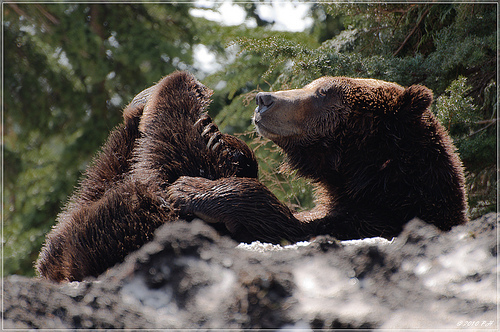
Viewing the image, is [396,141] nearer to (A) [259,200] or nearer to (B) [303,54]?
(A) [259,200]

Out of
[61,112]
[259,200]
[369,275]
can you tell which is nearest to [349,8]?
[259,200]

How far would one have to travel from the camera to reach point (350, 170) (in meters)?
1.99

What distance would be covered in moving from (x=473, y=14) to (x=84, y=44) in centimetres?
508

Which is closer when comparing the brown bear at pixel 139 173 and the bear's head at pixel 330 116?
the brown bear at pixel 139 173

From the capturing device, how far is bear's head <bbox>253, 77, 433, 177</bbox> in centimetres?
197

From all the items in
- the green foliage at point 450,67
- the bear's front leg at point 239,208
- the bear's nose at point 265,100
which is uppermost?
the green foliage at point 450,67

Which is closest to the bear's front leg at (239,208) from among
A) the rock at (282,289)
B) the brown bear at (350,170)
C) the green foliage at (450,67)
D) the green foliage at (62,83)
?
the brown bear at (350,170)

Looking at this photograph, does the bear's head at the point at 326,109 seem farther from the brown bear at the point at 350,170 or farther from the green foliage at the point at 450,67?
the green foliage at the point at 450,67

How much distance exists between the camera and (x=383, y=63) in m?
3.07

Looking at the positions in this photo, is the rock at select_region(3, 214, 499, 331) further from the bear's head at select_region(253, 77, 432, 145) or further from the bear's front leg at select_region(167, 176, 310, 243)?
the bear's head at select_region(253, 77, 432, 145)

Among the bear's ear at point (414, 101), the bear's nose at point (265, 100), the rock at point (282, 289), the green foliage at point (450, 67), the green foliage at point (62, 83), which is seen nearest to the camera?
the rock at point (282, 289)

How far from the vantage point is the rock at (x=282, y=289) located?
3.09 feet

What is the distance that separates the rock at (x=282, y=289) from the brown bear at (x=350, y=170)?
0.65m

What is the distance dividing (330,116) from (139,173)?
84 centimetres
